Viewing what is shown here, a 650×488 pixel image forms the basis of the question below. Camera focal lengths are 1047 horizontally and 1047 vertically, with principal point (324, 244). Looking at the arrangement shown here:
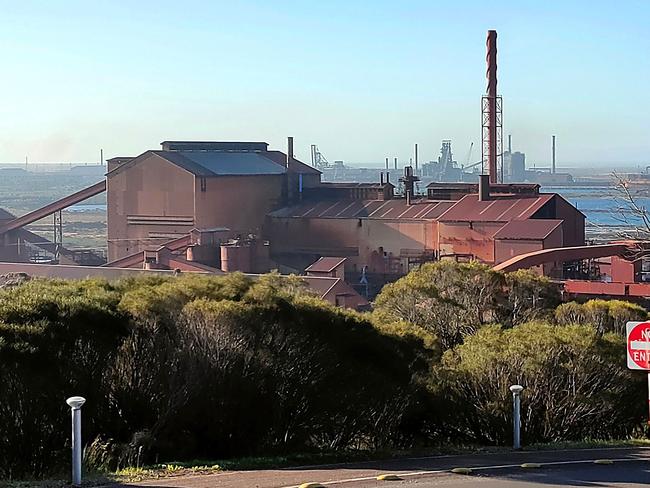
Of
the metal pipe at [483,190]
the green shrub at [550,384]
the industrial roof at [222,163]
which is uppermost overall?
the industrial roof at [222,163]

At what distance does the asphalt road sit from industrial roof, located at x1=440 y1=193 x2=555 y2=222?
116 ft

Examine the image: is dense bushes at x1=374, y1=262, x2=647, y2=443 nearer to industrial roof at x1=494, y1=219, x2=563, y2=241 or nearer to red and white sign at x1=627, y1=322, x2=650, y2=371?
red and white sign at x1=627, y1=322, x2=650, y2=371

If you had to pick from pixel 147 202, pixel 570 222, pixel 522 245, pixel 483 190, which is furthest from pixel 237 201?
pixel 522 245

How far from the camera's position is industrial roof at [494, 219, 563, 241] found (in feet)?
136

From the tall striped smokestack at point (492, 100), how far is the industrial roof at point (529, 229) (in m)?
11.1

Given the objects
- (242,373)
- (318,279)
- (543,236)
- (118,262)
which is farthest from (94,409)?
(118,262)

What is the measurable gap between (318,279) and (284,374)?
24.9 metres

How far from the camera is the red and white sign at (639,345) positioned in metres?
9.82

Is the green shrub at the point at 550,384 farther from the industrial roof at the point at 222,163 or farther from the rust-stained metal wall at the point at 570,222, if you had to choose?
the industrial roof at the point at 222,163

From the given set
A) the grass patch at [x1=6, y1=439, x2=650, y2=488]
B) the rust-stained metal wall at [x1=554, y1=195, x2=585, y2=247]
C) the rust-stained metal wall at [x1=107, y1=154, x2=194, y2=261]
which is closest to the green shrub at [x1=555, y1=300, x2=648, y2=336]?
the grass patch at [x1=6, y1=439, x2=650, y2=488]

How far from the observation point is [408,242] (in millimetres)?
48281

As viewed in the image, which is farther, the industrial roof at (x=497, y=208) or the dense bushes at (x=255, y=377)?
the industrial roof at (x=497, y=208)

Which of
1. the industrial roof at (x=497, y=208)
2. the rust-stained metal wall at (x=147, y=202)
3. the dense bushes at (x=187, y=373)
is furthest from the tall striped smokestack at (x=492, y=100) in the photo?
the dense bushes at (x=187, y=373)

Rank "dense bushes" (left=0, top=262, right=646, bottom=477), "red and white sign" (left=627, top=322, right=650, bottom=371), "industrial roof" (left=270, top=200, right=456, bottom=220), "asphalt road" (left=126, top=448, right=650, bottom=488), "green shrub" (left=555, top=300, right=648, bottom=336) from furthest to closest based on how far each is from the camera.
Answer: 1. "industrial roof" (left=270, top=200, right=456, bottom=220)
2. "green shrub" (left=555, top=300, right=648, bottom=336)
3. "dense bushes" (left=0, top=262, right=646, bottom=477)
4. "red and white sign" (left=627, top=322, right=650, bottom=371)
5. "asphalt road" (left=126, top=448, right=650, bottom=488)
